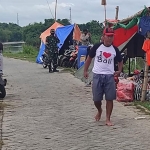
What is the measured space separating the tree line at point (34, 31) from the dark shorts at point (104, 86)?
28.9 ft

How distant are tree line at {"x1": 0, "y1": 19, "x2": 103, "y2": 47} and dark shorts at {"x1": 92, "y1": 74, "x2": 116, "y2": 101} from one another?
8819mm

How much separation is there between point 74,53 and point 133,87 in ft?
31.8

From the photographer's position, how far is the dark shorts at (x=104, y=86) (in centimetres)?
801

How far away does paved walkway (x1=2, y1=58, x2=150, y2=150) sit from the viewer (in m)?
6.71

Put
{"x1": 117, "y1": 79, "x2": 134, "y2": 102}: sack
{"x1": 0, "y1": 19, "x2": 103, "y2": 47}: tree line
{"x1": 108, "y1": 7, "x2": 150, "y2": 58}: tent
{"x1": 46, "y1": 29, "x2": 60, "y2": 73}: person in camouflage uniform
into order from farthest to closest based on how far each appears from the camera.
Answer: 1. {"x1": 0, "y1": 19, "x2": 103, "y2": 47}: tree line
2. {"x1": 46, "y1": 29, "x2": 60, "y2": 73}: person in camouflage uniform
3. {"x1": 117, "y1": 79, "x2": 134, "y2": 102}: sack
4. {"x1": 108, "y1": 7, "x2": 150, "y2": 58}: tent

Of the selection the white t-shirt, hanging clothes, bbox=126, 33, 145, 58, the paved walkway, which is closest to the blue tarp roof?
hanging clothes, bbox=126, 33, 145, 58

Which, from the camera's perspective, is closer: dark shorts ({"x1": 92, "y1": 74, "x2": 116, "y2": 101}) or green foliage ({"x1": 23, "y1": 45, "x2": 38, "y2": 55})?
dark shorts ({"x1": 92, "y1": 74, "x2": 116, "y2": 101})

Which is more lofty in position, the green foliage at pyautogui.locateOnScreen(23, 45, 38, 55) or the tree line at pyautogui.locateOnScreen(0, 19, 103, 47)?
the tree line at pyautogui.locateOnScreen(0, 19, 103, 47)

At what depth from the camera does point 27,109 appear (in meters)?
9.78

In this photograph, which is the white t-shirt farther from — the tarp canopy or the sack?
the tarp canopy

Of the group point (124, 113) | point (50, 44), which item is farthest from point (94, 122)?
point (50, 44)

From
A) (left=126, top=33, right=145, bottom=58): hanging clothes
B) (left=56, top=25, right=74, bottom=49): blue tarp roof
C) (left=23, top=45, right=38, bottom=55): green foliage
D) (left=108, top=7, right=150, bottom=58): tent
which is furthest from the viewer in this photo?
(left=23, top=45, right=38, bottom=55): green foliage

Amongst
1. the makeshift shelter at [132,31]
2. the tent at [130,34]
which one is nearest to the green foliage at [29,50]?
the makeshift shelter at [132,31]

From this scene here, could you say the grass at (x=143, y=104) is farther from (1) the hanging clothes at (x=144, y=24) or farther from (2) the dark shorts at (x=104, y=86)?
(2) the dark shorts at (x=104, y=86)
